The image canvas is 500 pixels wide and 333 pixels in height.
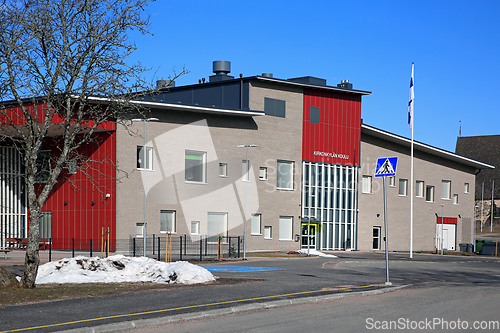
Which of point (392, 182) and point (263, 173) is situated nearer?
point (263, 173)

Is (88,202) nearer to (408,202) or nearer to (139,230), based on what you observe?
(139,230)

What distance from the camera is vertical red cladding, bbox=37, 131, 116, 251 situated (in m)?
38.4

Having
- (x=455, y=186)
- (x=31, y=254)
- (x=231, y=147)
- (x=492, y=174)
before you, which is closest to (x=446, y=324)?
(x=31, y=254)

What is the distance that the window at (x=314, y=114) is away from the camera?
157ft

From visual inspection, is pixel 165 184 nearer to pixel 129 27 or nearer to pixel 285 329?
pixel 129 27

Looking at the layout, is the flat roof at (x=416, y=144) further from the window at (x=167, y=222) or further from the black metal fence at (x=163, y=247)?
the window at (x=167, y=222)

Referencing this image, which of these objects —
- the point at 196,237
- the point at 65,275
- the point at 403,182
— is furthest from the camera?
the point at 403,182

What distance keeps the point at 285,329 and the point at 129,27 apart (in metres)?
10.2

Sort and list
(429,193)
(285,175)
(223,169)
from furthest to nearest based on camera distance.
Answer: (429,193) → (285,175) → (223,169)

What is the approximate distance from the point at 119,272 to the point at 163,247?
18226 millimetres

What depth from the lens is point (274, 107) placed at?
45750 millimetres

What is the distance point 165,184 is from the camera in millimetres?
39969

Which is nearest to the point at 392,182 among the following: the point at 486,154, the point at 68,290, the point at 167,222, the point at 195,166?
the point at 195,166

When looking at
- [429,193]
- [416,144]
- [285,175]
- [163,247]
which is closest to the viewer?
[163,247]
